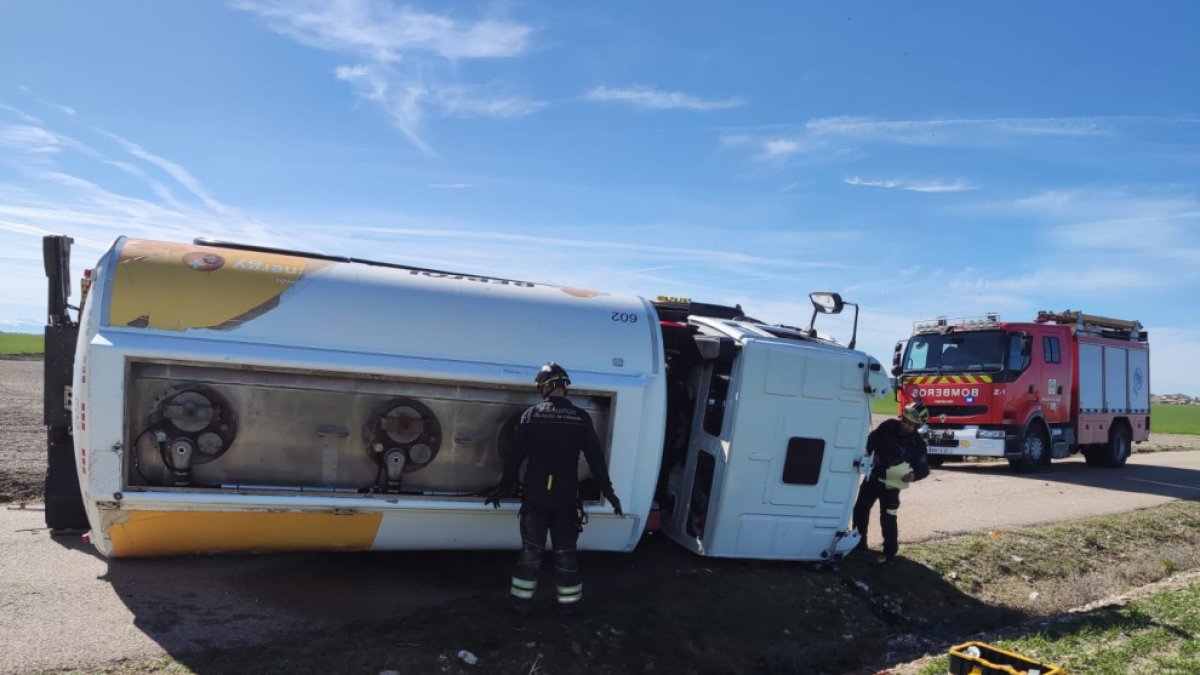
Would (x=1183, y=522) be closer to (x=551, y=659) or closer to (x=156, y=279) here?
(x=551, y=659)

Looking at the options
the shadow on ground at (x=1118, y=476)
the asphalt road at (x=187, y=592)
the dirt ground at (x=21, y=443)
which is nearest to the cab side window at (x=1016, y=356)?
the shadow on ground at (x=1118, y=476)

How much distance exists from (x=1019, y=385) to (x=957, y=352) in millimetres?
1228

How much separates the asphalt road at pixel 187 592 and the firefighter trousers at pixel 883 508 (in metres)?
1.92

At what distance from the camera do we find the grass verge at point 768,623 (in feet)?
16.6

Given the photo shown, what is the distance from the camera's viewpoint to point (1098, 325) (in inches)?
675

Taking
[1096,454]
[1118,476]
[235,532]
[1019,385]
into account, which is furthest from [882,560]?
[1096,454]

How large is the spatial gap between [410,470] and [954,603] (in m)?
5.14

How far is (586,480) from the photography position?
6383 millimetres

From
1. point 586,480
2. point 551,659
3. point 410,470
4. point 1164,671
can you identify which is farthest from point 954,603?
point 410,470

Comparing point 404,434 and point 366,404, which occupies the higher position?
point 366,404

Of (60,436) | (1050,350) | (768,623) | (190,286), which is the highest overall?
(1050,350)

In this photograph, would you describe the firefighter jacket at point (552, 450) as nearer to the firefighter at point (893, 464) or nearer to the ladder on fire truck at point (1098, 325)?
the firefighter at point (893, 464)

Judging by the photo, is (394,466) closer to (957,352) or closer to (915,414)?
(915,414)

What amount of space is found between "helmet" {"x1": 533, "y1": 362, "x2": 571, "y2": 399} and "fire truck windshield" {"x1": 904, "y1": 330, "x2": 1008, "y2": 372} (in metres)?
11.7
